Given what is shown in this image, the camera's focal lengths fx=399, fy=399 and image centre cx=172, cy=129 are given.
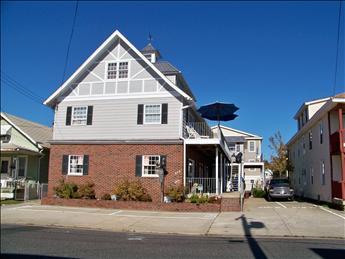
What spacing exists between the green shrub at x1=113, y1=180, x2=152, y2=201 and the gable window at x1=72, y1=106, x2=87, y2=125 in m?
5.38

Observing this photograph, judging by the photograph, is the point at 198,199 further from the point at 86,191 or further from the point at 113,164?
the point at 86,191

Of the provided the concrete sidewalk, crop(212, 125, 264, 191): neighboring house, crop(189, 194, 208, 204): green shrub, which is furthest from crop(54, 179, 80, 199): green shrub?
crop(212, 125, 264, 191): neighboring house

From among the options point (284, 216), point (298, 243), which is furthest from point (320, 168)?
point (298, 243)

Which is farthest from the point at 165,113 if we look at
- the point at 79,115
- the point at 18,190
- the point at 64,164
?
the point at 18,190

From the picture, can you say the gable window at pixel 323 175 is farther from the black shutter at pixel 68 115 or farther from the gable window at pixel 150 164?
the black shutter at pixel 68 115

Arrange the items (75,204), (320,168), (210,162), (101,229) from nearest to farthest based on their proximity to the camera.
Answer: (101,229) < (75,204) < (320,168) < (210,162)

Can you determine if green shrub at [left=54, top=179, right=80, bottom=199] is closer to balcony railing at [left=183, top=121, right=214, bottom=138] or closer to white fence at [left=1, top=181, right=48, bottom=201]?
balcony railing at [left=183, top=121, right=214, bottom=138]

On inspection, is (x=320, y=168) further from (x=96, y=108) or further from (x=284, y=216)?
(x=96, y=108)

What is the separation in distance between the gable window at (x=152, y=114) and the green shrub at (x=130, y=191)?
391 cm

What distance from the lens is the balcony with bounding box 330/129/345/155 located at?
69.5 ft

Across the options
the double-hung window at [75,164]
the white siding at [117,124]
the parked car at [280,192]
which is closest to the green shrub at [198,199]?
the white siding at [117,124]

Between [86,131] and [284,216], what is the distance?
1313 cm

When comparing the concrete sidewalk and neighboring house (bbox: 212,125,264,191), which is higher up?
neighboring house (bbox: 212,125,264,191)

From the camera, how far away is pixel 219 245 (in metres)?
11.1
